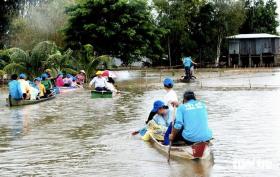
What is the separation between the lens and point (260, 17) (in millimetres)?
64062

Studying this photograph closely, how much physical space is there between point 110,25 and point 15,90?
73.8 ft

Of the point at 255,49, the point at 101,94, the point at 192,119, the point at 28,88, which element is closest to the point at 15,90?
the point at 28,88

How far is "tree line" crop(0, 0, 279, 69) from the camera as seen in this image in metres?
42.8

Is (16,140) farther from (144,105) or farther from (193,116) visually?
(144,105)

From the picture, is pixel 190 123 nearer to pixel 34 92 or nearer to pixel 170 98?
pixel 170 98

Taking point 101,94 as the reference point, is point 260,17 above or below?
above

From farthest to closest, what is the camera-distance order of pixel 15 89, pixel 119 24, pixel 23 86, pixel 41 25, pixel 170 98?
1. pixel 41 25
2. pixel 119 24
3. pixel 23 86
4. pixel 15 89
5. pixel 170 98

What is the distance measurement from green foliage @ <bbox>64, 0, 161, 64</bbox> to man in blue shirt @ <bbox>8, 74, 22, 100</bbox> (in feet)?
71.1

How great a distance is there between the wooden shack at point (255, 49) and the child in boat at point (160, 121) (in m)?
47.0

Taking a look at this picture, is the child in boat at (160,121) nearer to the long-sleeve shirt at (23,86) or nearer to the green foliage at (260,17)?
the long-sleeve shirt at (23,86)

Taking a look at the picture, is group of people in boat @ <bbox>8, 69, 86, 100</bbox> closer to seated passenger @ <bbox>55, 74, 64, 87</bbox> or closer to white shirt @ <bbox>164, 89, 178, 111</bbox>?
seated passenger @ <bbox>55, 74, 64, 87</bbox>

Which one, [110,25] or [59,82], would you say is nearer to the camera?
[59,82]

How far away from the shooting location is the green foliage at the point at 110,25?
4250 cm

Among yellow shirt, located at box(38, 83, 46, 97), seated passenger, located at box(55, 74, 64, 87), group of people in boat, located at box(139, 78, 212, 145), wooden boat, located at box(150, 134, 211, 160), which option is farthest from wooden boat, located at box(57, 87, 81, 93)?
wooden boat, located at box(150, 134, 211, 160)
